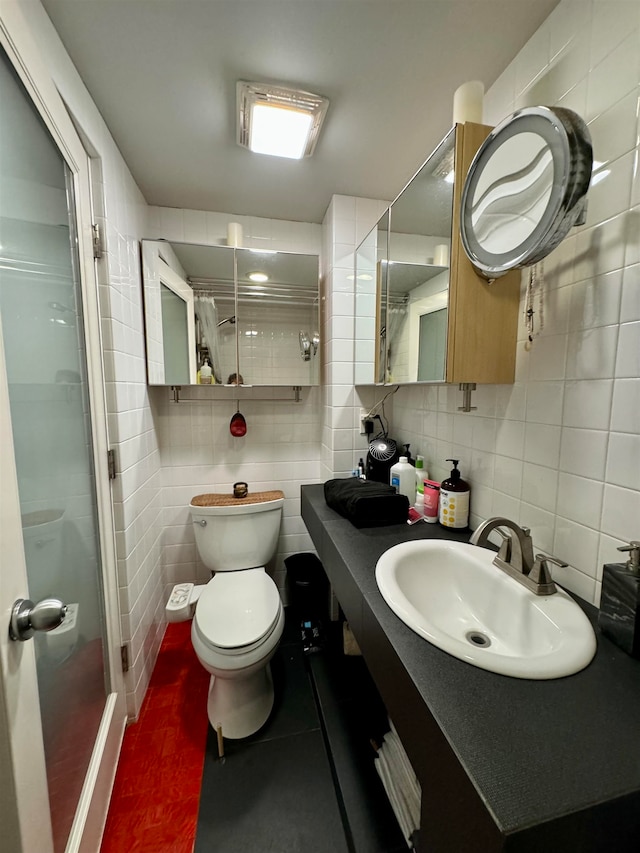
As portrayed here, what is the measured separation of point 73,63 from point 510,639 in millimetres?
1919

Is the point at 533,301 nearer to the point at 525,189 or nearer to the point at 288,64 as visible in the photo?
the point at 525,189

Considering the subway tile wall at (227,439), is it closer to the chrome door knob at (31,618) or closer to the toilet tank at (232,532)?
the toilet tank at (232,532)

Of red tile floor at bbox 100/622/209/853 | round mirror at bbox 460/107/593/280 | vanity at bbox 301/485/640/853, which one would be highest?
round mirror at bbox 460/107/593/280

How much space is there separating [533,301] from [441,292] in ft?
0.78

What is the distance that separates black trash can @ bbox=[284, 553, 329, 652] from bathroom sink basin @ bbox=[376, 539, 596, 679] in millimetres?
986

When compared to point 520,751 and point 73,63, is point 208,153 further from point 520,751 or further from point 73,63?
point 520,751

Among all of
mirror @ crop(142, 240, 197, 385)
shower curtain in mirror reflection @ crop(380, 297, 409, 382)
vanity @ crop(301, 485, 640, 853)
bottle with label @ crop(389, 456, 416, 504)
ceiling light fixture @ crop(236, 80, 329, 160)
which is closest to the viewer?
vanity @ crop(301, 485, 640, 853)

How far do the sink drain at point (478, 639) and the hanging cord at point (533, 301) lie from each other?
745 millimetres

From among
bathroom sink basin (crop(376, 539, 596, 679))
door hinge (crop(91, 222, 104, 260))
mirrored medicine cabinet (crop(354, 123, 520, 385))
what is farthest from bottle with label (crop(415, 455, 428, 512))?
door hinge (crop(91, 222, 104, 260))

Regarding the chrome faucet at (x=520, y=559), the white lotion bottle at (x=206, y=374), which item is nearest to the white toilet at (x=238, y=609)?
the white lotion bottle at (x=206, y=374)

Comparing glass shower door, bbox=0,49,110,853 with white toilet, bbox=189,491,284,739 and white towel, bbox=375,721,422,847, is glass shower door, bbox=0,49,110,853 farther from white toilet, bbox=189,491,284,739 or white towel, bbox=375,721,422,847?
white towel, bbox=375,721,422,847

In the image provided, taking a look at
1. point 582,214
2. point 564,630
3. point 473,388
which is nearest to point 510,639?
point 564,630

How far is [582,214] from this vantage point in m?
0.70

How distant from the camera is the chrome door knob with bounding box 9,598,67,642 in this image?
53 centimetres
